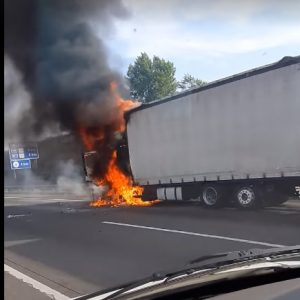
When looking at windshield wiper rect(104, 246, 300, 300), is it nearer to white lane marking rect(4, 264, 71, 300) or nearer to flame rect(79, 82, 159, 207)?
white lane marking rect(4, 264, 71, 300)

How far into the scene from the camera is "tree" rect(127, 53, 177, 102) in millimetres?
31375

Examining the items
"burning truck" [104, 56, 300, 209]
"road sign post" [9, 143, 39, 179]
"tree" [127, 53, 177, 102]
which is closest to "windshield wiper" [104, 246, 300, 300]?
"burning truck" [104, 56, 300, 209]

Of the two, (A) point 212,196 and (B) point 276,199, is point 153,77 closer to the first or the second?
(A) point 212,196

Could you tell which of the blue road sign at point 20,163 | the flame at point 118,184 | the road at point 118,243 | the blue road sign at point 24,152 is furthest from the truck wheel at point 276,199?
the blue road sign at point 20,163

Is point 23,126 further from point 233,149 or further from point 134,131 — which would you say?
point 233,149

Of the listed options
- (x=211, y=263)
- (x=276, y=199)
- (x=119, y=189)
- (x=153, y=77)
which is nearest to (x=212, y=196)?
(x=276, y=199)

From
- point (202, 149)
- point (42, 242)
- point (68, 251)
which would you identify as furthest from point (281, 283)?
point (202, 149)

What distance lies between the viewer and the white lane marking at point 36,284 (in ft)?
15.3

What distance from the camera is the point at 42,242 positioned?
8414 mm

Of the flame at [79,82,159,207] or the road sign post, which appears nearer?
the flame at [79,82,159,207]

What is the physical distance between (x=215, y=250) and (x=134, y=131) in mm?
8827

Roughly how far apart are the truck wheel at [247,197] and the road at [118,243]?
0.34m

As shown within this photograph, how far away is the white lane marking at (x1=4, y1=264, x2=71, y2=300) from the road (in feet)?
0.04

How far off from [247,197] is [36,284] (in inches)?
297
